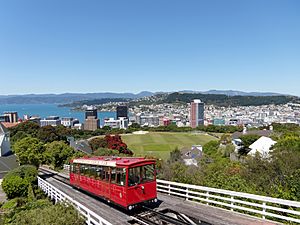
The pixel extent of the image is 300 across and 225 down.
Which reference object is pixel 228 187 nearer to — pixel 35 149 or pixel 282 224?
pixel 282 224

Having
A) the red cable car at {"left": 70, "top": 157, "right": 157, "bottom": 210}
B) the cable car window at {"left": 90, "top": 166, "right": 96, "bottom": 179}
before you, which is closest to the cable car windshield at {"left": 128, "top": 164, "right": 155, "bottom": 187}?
the red cable car at {"left": 70, "top": 157, "right": 157, "bottom": 210}

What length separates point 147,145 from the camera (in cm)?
9244

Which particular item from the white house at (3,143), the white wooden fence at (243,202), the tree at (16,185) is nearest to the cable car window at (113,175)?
the white wooden fence at (243,202)

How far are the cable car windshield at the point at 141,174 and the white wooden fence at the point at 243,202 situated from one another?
246 centimetres

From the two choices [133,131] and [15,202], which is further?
[133,131]

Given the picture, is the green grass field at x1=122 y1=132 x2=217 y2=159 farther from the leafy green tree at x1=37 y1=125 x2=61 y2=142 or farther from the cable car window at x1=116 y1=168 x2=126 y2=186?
the cable car window at x1=116 y1=168 x2=126 y2=186

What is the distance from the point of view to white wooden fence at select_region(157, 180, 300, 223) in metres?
10.5

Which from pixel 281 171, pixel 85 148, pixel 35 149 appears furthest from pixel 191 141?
pixel 281 171

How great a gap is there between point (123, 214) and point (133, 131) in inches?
4579

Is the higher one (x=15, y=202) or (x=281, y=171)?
(x=281, y=171)

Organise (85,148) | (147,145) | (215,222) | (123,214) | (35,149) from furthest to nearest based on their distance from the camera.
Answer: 1. (147,145)
2. (85,148)
3. (35,149)
4. (123,214)
5. (215,222)

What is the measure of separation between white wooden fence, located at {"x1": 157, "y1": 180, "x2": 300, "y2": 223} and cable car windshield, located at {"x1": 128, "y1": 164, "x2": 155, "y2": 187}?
2.46 m

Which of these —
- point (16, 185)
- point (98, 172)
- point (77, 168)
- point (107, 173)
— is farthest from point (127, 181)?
point (16, 185)

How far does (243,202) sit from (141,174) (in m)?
→ 4.49
